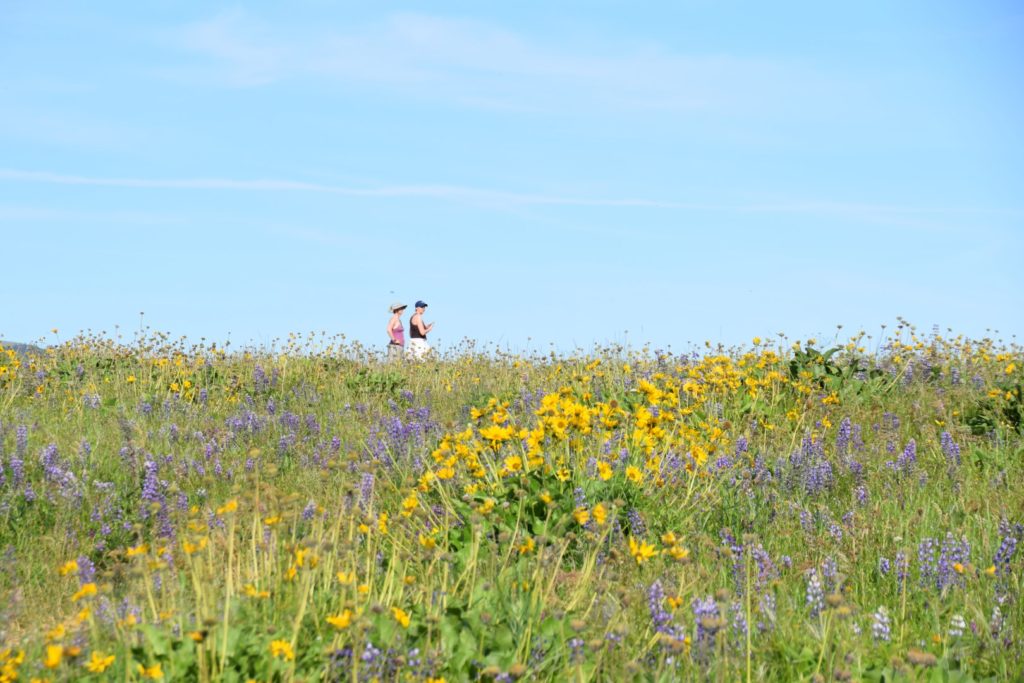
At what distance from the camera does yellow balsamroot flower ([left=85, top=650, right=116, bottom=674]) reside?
9.19ft

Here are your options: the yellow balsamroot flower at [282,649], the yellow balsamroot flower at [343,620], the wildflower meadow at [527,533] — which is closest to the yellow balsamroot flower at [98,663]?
the wildflower meadow at [527,533]

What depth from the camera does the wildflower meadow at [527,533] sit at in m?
3.22

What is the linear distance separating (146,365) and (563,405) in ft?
26.4

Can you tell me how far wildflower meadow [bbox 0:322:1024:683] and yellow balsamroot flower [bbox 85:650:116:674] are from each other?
0.01 m

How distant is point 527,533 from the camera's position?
15.3 feet

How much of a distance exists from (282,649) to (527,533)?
76.2 inches

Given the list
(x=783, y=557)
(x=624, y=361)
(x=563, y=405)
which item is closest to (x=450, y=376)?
(x=624, y=361)

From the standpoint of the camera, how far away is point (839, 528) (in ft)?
16.8

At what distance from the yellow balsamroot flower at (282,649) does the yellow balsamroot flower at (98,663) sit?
1.47 feet

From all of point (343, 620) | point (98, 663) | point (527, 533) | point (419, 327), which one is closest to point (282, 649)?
point (343, 620)

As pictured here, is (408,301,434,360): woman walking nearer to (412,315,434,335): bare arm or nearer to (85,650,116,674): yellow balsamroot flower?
(412,315,434,335): bare arm

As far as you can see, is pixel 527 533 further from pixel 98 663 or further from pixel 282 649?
pixel 98 663

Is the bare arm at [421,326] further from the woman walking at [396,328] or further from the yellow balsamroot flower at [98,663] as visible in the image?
the yellow balsamroot flower at [98,663]

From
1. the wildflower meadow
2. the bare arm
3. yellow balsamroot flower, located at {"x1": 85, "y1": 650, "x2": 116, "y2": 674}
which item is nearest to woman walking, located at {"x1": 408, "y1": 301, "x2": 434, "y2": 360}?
the bare arm
